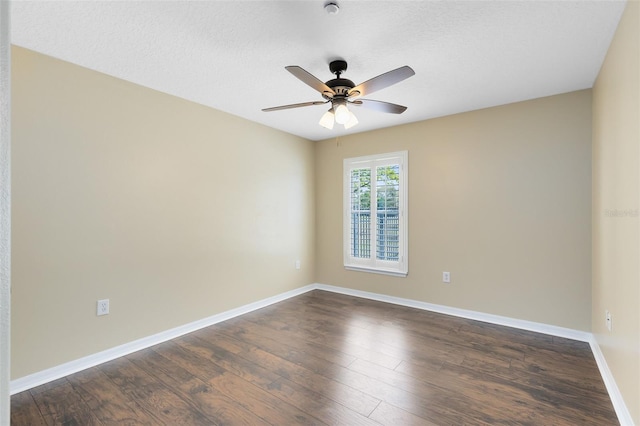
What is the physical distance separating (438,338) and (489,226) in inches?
55.1

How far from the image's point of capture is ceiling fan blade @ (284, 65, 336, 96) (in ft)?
6.24

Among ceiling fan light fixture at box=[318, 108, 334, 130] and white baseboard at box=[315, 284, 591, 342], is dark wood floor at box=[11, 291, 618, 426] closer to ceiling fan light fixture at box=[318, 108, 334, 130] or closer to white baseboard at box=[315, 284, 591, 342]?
white baseboard at box=[315, 284, 591, 342]

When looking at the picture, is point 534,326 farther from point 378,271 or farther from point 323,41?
point 323,41

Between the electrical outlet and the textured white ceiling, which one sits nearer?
the textured white ceiling

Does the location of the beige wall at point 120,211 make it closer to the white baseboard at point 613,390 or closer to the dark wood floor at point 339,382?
the dark wood floor at point 339,382

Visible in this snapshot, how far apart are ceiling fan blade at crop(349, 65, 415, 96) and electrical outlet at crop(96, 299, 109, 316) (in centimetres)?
267

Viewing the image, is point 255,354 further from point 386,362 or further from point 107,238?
point 107,238

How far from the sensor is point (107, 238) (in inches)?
101

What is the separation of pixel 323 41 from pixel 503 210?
8.61 feet

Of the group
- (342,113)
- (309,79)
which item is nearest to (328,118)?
(342,113)

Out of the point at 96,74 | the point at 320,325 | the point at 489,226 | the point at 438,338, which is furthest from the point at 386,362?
the point at 96,74

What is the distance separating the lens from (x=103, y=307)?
2539mm

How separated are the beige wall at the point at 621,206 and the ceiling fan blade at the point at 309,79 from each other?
1737 millimetres

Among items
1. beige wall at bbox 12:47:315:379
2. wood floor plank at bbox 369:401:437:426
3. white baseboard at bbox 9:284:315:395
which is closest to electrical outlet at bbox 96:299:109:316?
beige wall at bbox 12:47:315:379
